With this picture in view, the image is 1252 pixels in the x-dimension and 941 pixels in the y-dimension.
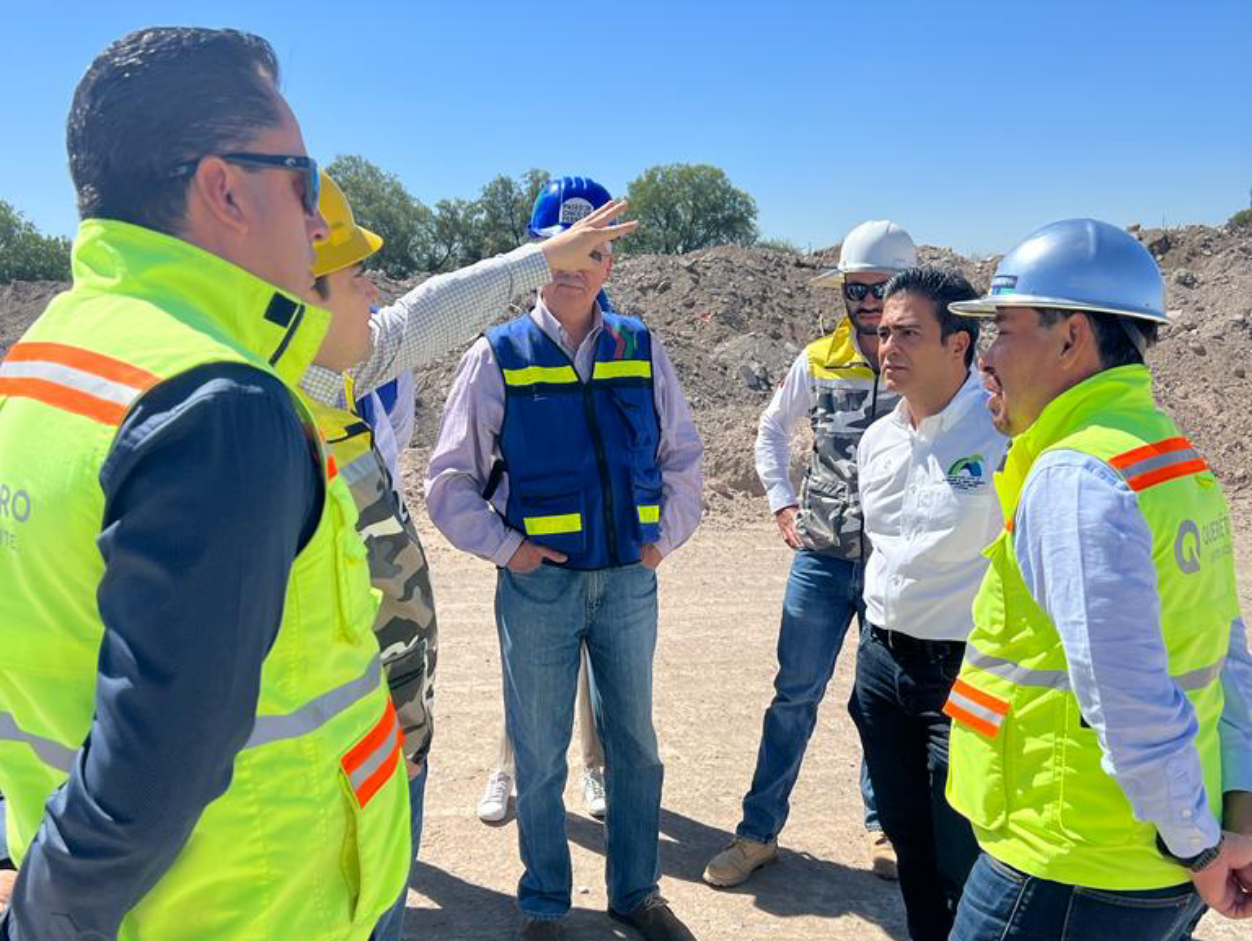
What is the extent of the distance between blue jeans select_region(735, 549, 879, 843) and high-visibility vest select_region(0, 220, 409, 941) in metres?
2.83

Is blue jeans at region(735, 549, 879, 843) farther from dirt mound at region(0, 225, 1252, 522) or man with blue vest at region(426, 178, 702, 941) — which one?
dirt mound at region(0, 225, 1252, 522)

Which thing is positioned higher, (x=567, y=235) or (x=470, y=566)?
(x=567, y=235)

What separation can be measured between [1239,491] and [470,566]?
28.8ft

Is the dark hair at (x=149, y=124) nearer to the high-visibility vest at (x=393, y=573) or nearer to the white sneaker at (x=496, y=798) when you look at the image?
the high-visibility vest at (x=393, y=573)

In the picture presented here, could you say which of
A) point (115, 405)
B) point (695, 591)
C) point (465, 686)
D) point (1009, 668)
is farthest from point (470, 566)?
point (115, 405)

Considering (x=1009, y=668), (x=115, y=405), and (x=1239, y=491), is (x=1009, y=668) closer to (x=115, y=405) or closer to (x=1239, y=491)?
(x=115, y=405)

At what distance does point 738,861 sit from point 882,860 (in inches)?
23.2

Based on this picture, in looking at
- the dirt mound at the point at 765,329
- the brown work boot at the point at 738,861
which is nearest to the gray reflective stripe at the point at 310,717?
the brown work boot at the point at 738,861

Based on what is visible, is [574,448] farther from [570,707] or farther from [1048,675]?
[1048,675]

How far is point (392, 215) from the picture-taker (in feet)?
124

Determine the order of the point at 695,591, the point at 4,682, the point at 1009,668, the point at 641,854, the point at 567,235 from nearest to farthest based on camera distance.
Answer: the point at 4,682 < the point at 1009,668 < the point at 567,235 < the point at 641,854 < the point at 695,591

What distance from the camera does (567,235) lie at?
121 inches

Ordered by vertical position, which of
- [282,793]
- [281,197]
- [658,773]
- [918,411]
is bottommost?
[658,773]

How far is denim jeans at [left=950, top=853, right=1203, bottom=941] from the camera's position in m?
2.00
